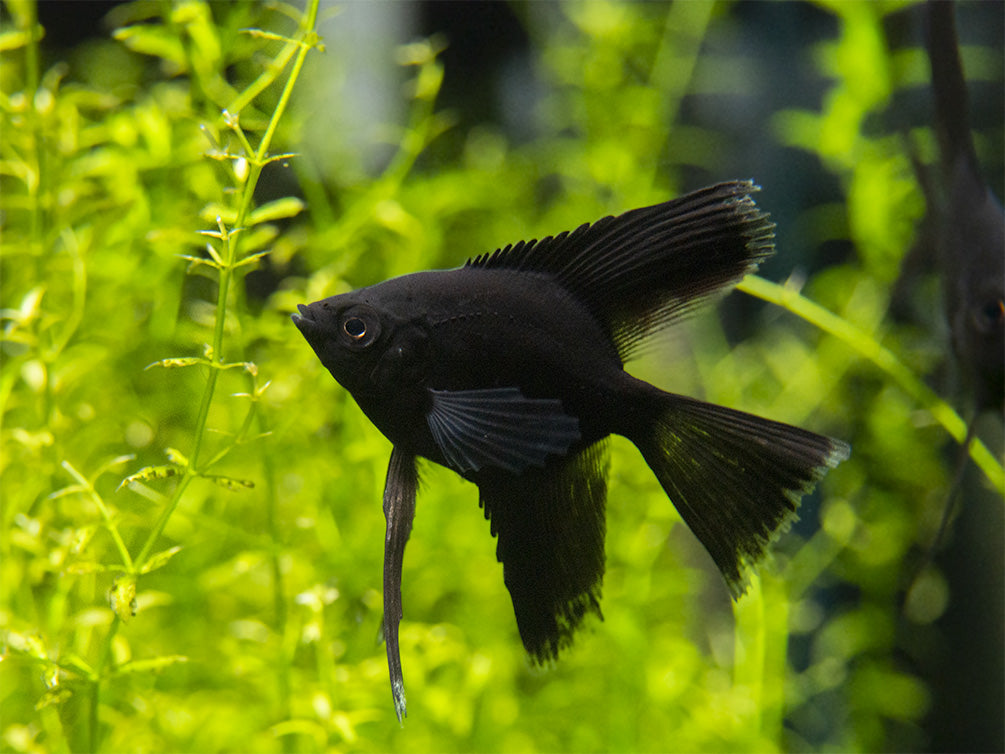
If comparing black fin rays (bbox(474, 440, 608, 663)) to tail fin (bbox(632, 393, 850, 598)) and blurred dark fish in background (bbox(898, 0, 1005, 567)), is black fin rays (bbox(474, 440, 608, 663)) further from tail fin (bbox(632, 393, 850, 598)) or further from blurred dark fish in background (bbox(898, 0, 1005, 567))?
blurred dark fish in background (bbox(898, 0, 1005, 567))

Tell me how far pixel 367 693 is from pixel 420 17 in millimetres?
1523

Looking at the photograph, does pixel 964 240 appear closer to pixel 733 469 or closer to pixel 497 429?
pixel 733 469

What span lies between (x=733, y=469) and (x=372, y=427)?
758 mm

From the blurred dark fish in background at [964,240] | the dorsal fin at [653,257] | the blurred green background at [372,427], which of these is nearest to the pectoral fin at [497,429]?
the dorsal fin at [653,257]

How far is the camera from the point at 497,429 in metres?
0.60

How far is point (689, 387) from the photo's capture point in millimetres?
1722

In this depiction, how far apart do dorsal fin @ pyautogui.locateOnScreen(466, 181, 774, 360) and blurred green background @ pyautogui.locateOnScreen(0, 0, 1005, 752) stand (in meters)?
0.21

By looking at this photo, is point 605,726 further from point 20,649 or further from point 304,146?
point 304,146

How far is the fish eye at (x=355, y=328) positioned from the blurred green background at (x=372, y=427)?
5.4 inches

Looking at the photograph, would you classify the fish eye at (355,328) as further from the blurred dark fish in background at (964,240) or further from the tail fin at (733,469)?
the blurred dark fish in background at (964,240)

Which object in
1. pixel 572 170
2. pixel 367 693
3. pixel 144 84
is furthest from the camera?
pixel 144 84

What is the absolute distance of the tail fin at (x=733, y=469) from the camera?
24.8 inches

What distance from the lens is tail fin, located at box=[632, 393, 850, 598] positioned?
2.06 ft

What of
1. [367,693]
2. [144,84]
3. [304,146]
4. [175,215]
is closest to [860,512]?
[367,693]
